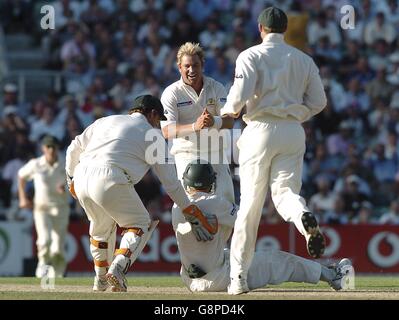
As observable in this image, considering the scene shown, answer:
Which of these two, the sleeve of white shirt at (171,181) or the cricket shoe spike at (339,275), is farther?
the cricket shoe spike at (339,275)

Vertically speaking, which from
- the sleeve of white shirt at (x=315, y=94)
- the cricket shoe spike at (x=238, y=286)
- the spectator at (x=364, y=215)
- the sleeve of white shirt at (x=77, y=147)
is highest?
the sleeve of white shirt at (x=315, y=94)

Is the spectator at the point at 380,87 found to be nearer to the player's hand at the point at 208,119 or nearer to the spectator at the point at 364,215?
the spectator at the point at 364,215

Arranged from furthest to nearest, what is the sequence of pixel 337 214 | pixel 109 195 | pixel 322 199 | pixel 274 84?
pixel 322 199
pixel 337 214
pixel 109 195
pixel 274 84

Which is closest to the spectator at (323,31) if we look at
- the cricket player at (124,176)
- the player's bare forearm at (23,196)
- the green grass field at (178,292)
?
the player's bare forearm at (23,196)

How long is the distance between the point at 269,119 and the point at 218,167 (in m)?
1.98

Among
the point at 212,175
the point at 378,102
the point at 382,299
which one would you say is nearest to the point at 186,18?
the point at 378,102

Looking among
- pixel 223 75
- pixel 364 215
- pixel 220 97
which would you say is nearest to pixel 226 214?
pixel 220 97

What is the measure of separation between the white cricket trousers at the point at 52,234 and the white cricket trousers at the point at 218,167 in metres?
6.37

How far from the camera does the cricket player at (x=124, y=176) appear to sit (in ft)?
37.1

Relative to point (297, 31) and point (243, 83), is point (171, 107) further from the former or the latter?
point (297, 31)

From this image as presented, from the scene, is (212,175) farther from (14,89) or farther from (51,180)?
(14,89)

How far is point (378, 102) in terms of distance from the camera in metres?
23.2

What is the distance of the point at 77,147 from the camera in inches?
464

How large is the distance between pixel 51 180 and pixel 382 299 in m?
9.36
